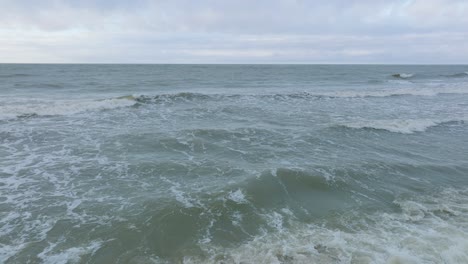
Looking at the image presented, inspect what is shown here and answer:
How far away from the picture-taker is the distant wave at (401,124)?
1655cm

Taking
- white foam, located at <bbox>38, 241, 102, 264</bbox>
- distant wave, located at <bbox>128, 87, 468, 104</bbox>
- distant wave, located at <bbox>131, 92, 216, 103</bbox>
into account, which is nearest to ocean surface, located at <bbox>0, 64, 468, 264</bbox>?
white foam, located at <bbox>38, 241, 102, 264</bbox>

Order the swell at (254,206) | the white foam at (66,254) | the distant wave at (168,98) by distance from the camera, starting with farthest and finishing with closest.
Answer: the distant wave at (168,98), the swell at (254,206), the white foam at (66,254)

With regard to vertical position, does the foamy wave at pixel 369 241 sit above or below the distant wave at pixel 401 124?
below

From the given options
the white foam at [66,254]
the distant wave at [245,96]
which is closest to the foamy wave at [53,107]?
the distant wave at [245,96]

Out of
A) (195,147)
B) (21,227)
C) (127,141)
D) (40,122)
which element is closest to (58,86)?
(40,122)

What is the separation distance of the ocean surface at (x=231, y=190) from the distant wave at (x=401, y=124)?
71 mm

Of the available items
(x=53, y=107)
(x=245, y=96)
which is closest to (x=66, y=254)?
(x=53, y=107)

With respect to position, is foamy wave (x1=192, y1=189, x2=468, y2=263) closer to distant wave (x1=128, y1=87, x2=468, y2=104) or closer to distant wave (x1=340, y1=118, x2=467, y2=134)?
distant wave (x1=340, y1=118, x2=467, y2=134)

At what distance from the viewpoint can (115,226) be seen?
7.10m

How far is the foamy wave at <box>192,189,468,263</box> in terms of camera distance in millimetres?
5891

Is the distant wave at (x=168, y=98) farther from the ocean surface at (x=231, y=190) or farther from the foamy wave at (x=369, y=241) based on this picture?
the foamy wave at (x=369, y=241)

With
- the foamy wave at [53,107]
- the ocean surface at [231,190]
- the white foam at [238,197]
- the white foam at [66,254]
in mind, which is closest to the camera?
the white foam at [66,254]

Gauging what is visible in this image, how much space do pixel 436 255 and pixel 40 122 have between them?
717 inches

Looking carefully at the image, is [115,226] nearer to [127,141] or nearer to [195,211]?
[195,211]
